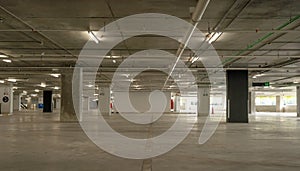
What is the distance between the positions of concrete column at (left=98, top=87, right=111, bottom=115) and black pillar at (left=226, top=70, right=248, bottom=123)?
14.3 metres

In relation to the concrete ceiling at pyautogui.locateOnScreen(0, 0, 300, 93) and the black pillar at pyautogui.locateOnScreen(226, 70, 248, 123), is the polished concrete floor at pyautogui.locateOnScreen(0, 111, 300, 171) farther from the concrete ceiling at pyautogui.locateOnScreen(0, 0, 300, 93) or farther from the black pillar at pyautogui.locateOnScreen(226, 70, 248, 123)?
the black pillar at pyautogui.locateOnScreen(226, 70, 248, 123)

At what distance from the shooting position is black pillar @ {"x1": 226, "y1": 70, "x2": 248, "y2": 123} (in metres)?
19.5

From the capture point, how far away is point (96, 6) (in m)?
8.07

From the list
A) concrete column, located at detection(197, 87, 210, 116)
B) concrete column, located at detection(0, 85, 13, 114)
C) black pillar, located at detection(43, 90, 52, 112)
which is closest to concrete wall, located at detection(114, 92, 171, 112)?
concrete column, located at detection(197, 87, 210, 116)

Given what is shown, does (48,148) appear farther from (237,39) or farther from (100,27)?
(237,39)

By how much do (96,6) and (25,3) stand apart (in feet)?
5.40

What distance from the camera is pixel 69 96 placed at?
18672 mm

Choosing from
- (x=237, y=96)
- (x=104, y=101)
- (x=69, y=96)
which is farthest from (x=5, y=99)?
(x=237, y=96)

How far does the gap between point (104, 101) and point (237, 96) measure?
52.2 feet

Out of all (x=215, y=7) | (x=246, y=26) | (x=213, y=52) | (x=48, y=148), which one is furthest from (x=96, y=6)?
(x=213, y=52)

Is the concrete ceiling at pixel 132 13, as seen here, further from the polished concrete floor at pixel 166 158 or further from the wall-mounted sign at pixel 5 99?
the wall-mounted sign at pixel 5 99

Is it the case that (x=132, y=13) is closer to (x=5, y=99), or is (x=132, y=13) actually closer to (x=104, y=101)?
(x=104, y=101)

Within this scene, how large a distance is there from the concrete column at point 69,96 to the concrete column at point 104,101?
12366 millimetres

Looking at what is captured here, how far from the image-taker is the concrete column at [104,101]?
31688mm
